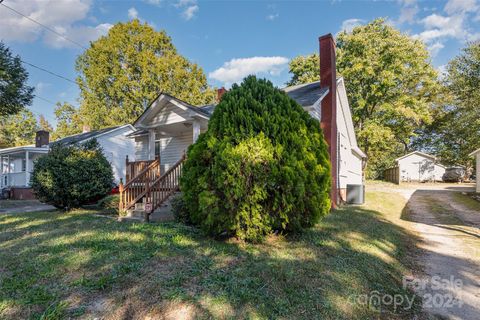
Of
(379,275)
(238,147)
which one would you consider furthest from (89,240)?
(379,275)

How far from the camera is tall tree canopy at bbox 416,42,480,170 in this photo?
79.4 feet

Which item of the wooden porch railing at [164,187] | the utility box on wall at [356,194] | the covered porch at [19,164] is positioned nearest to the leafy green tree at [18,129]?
the covered porch at [19,164]

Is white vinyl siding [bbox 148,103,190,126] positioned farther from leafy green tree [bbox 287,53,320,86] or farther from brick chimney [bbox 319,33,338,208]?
leafy green tree [bbox 287,53,320,86]

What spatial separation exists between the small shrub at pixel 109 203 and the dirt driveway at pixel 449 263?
9.19m

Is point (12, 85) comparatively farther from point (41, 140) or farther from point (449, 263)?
point (449, 263)

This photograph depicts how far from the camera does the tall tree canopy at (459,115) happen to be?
79.4ft

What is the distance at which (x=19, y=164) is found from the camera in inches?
847

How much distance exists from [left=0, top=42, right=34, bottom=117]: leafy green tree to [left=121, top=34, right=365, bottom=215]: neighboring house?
23.6 ft

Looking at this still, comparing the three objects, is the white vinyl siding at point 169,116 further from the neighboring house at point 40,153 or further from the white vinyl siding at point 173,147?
the neighboring house at point 40,153

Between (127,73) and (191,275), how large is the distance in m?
27.8

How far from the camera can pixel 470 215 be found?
9.14m

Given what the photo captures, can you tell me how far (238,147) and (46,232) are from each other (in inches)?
185

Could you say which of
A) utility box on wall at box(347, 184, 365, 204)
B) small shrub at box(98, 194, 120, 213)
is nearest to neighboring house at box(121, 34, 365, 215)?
utility box on wall at box(347, 184, 365, 204)

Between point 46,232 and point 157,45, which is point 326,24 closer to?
point 46,232
